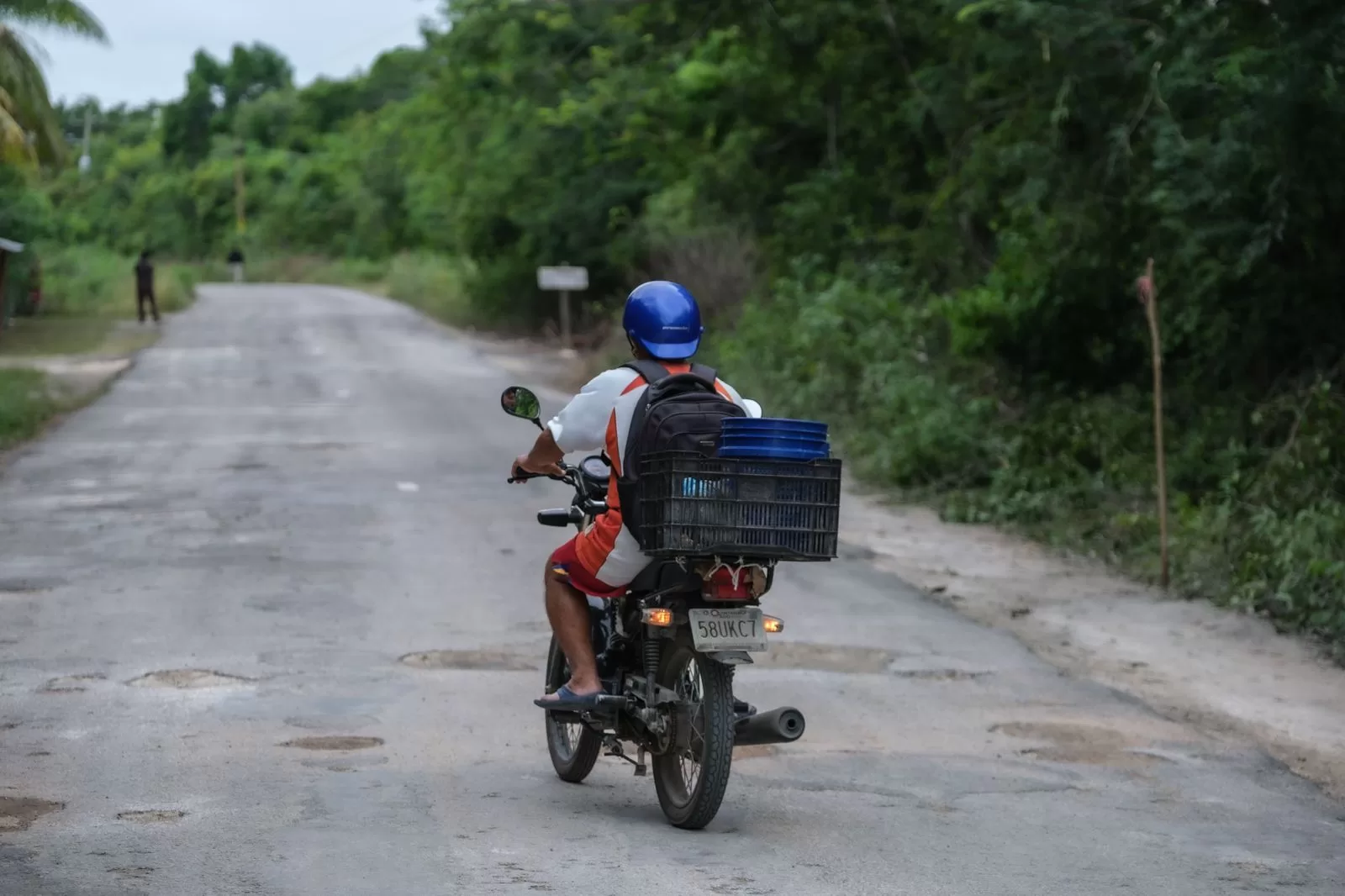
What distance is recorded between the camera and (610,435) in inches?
260

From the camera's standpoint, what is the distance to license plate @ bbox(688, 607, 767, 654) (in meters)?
6.29

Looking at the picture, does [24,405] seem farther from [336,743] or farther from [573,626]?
[573,626]

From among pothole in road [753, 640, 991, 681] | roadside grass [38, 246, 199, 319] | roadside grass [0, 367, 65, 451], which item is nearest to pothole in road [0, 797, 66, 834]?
pothole in road [753, 640, 991, 681]

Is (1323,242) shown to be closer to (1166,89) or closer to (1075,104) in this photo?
(1166,89)

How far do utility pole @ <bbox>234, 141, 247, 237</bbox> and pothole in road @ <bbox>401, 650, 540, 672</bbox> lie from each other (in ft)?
310

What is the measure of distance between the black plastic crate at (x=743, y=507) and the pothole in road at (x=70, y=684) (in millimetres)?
3919

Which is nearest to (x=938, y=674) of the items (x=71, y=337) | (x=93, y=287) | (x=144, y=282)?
(x=71, y=337)

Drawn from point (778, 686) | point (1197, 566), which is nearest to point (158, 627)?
point (778, 686)

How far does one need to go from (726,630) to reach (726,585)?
0.17 meters

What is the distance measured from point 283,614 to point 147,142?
118300 millimetres

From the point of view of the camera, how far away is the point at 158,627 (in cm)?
1062

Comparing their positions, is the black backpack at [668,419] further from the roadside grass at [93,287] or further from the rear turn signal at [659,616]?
the roadside grass at [93,287]

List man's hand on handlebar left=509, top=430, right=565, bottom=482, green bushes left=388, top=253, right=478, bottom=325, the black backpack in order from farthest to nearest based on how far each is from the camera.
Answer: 1. green bushes left=388, top=253, right=478, bottom=325
2. man's hand on handlebar left=509, top=430, right=565, bottom=482
3. the black backpack

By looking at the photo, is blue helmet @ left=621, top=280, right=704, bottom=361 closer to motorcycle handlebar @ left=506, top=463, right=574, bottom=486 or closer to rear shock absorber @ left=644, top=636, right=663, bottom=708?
motorcycle handlebar @ left=506, top=463, right=574, bottom=486
